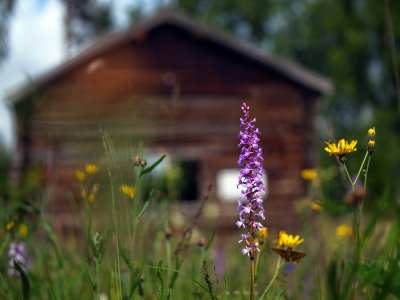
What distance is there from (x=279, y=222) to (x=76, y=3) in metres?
13.8

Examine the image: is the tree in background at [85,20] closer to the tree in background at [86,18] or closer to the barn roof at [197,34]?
the tree in background at [86,18]

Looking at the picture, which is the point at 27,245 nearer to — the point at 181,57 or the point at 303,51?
the point at 181,57

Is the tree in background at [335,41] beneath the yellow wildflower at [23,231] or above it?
above

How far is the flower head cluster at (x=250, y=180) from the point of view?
45.9 inches

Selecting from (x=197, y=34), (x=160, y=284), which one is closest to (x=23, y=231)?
(x=160, y=284)

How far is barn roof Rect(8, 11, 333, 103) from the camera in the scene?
11.6 m

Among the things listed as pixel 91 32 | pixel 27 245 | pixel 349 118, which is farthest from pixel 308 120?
pixel 349 118

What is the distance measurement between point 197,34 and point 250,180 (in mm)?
11141

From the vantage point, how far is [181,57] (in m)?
12.3

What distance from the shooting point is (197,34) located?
1206 centimetres

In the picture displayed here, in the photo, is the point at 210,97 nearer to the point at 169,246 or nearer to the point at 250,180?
the point at 169,246

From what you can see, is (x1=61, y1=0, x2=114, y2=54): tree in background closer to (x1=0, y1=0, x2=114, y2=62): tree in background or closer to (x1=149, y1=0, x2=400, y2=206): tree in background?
(x1=0, y1=0, x2=114, y2=62): tree in background

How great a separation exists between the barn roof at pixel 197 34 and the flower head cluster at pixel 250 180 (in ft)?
34.9

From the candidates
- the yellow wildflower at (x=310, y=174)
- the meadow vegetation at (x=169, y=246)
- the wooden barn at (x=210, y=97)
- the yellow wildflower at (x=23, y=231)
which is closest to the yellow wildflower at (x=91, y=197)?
the meadow vegetation at (x=169, y=246)
